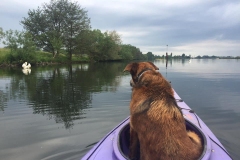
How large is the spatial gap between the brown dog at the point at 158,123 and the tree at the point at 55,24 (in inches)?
2073

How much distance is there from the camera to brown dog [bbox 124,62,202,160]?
7.72ft

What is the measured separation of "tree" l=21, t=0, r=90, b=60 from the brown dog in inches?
2073

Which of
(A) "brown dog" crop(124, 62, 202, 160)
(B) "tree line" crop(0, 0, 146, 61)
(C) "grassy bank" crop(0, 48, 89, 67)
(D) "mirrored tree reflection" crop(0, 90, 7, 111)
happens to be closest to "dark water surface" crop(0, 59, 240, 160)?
(D) "mirrored tree reflection" crop(0, 90, 7, 111)

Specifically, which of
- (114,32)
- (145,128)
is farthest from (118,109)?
(114,32)

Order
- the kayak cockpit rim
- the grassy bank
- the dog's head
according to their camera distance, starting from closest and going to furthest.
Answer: the kayak cockpit rim < the dog's head < the grassy bank

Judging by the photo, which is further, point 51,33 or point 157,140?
point 51,33

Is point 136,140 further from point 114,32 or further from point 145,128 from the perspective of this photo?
point 114,32

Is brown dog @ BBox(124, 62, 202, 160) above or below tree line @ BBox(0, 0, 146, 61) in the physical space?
below

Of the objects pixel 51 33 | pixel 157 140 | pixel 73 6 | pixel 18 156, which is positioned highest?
pixel 73 6

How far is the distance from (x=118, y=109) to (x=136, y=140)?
21.1 feet

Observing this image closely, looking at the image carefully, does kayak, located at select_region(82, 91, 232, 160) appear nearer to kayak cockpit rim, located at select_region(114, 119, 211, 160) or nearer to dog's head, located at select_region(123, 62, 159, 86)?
kayak cockpit rim, located at select_region(114, 119, 211, 160)

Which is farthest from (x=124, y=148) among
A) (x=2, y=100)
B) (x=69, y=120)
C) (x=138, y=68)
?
(x=2, y=100)

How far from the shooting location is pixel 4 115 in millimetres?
8586

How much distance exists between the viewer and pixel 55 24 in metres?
54.5
